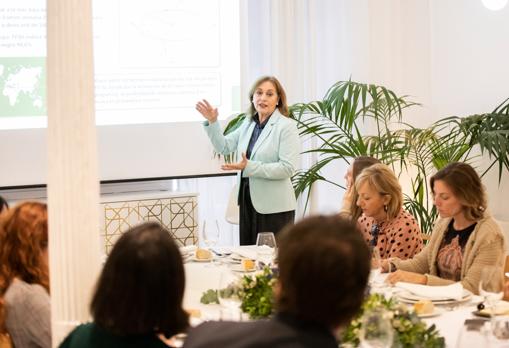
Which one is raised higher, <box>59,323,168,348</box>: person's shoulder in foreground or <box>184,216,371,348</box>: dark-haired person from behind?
<box>184,216,371,348</box>: dark-haired person from behind

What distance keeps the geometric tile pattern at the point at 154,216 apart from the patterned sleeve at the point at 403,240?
258cm

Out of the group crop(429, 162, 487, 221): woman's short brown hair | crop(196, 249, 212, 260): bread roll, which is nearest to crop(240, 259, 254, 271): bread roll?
crop(196, 249, 212, 260): bread roll

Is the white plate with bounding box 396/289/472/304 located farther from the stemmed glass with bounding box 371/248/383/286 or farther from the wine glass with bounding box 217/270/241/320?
the wine glass with bounding box 217/270/241/320

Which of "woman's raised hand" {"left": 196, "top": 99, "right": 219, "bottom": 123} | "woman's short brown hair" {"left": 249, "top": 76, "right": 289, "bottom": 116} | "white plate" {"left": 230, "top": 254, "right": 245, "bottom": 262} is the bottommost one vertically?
"white plate" {"left": 230, "top": 254, "right": 245, "bottom": 262}

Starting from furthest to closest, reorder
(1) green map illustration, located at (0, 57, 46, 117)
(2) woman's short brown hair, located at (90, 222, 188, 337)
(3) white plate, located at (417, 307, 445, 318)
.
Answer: (1) green map illustration, located at (0, 57, 46, 117)
(3) white plate, located at (417, 307, 445, 318)
(2) woman's short brown hair, located at (90, 222, 188, 337)

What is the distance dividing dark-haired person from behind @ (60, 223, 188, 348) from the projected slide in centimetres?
439

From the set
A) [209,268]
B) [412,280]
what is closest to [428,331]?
[412,280]

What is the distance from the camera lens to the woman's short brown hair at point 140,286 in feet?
6.24

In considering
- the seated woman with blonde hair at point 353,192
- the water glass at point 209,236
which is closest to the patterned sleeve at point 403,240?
the seated woman with blonde hair at point 353,192

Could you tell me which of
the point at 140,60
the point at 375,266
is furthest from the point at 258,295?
the point at 140,60

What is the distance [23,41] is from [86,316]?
3794mm

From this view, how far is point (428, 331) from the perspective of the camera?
8.48 feet

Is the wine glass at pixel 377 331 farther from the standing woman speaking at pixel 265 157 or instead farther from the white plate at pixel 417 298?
the standing woman speaking at pixel 265 157

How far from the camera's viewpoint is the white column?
8.59ft
